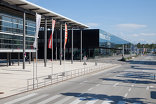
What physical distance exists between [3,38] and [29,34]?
11298mm

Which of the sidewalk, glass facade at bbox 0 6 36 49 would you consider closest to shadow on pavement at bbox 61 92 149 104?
the sidewalk

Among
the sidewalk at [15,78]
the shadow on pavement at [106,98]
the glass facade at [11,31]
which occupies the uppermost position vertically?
the glass facade at [11,31]

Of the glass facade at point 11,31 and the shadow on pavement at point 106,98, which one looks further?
the glass facade at point 11,31

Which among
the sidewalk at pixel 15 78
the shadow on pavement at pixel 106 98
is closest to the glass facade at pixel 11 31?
the sidewalk at pixel 15 78

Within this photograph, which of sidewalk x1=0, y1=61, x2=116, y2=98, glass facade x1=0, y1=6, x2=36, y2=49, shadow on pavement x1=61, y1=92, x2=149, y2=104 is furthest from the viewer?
glass facade x1=0, y1=6, x2=36, y2=49

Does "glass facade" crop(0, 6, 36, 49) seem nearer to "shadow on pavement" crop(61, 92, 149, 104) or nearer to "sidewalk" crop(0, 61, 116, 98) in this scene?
"sidewalk" crop(0, 61, 116, 98)

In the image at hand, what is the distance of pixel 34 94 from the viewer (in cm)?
1889

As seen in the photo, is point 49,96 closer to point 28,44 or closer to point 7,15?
point 7,15

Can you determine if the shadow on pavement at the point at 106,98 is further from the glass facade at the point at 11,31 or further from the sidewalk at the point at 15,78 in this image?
the glass facade at the point at 11,31

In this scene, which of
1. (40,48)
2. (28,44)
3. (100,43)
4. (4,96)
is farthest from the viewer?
(40,48)

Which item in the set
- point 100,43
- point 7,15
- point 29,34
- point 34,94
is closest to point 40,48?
point 100,43

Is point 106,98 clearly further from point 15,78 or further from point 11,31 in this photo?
point 11,31

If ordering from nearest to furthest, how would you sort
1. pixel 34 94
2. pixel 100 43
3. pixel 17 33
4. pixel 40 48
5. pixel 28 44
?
pixel 34 94 < pixel 17 33 < pixel 28 44 < pixel 100 43 < pixel 40 48

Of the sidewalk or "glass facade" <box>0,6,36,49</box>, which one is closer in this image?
the sidewalk
